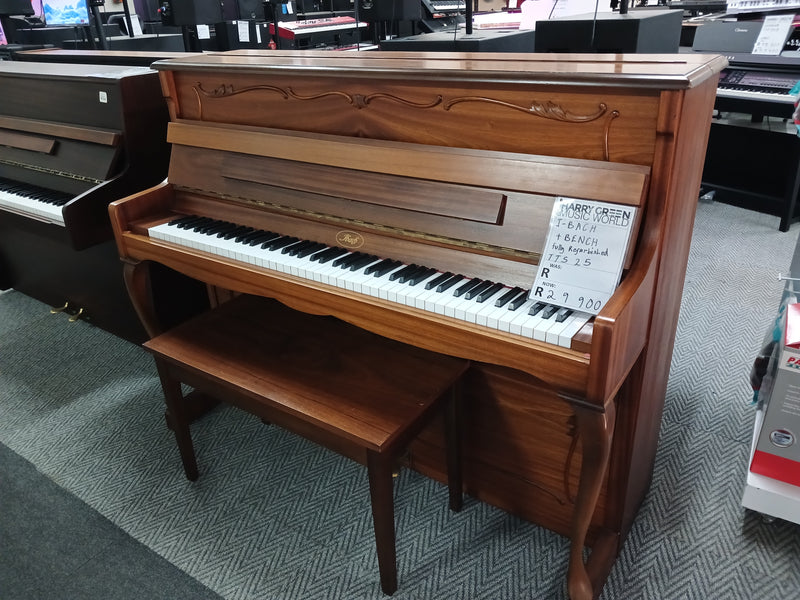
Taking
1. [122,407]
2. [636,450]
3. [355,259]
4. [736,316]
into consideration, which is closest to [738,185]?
[736,316]

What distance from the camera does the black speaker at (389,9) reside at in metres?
3.30

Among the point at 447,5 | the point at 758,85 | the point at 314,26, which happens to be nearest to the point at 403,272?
the point at 758,85

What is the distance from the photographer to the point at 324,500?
1.74m

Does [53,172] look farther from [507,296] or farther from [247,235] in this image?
[507,296]

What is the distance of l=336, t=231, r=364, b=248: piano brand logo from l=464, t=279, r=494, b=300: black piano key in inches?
13.0

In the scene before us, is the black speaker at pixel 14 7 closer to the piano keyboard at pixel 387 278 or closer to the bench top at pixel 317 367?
the piano keyboard at pixel 387 278

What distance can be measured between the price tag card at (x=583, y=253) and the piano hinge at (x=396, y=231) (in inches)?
2.4

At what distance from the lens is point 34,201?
216 cm

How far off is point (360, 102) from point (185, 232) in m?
0.60

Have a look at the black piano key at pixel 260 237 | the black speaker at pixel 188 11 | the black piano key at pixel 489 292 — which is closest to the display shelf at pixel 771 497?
the black piano key at pixel 489 292

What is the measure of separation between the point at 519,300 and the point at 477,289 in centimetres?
10

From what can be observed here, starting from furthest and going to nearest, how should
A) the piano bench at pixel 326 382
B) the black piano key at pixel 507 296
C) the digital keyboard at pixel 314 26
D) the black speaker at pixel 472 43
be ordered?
the digital keyboard at pixel 314 26 < the black speaker at pixel 472 43 < the piano bench at pixel 326 382 < the black piano key at pixel 507 296

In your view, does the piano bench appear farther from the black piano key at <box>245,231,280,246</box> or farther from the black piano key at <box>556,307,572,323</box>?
the black piano key at <box>556,307,572,323</box>

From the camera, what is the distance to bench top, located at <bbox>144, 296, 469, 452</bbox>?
51.0 inches
